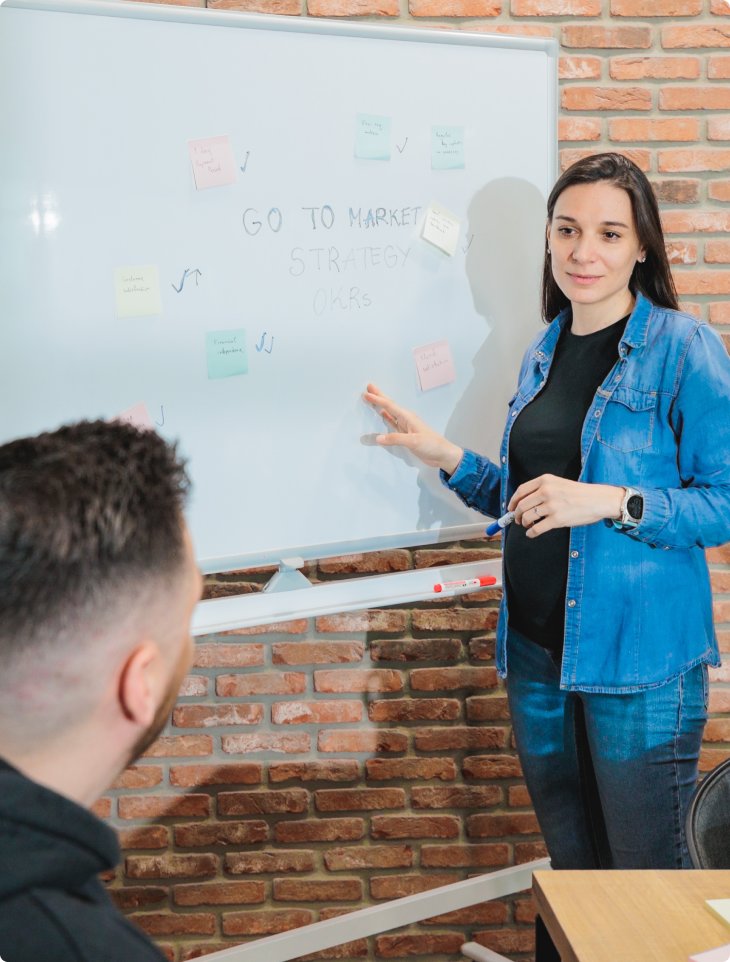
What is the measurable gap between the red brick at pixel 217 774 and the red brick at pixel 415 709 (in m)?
0.32

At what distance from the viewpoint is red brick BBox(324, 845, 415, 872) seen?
8.17ft

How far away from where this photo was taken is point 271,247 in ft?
6.16

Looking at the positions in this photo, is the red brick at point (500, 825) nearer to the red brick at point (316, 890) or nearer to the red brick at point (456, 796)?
the red brick at point (456, 796)

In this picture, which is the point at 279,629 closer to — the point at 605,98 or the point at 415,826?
the point at 415,826

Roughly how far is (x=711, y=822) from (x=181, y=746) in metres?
1.39

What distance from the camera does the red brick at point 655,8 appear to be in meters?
2.35

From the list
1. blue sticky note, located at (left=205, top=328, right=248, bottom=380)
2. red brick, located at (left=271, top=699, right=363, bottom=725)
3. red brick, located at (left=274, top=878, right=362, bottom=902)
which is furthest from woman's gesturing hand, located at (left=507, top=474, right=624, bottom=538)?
red brick, located at (left=274, top=878, right=362, bottom=902)

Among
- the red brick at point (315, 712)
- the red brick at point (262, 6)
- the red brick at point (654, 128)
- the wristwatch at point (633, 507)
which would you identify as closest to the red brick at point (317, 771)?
the red brick at point (315, 712)

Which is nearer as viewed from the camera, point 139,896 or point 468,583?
point 468,583

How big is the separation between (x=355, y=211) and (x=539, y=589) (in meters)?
0.83

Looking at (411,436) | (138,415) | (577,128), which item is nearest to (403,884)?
(411,436)

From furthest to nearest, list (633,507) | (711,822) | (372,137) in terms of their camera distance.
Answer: (372,137) → (633,507) → (711,822)

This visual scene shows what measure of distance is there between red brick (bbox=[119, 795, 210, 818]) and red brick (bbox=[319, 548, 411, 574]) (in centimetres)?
66

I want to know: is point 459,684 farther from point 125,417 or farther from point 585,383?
point 125,417
